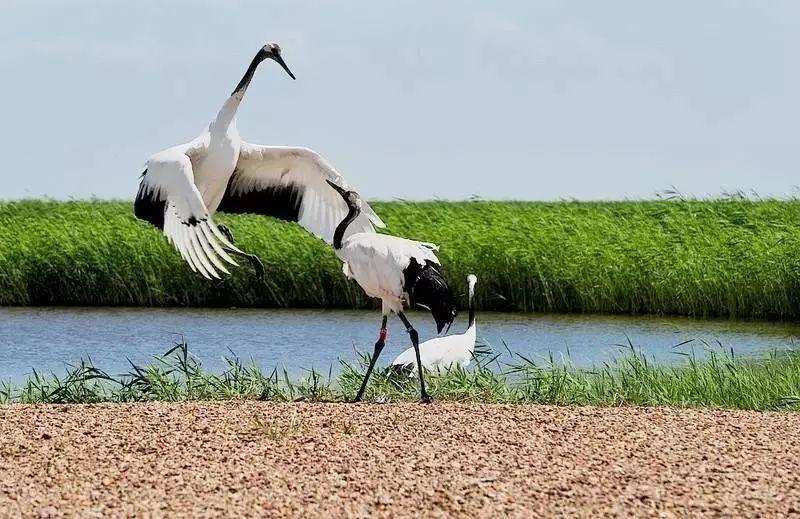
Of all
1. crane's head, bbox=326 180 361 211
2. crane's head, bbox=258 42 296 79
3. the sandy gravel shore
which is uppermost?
crane's head, bbox=258 42 296 79

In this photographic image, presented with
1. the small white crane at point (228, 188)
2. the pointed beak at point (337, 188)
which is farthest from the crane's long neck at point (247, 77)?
the pointed beak at point (337, 188)

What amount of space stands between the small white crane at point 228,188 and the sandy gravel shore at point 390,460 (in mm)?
945

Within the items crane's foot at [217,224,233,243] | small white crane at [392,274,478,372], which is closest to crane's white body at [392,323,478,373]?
small white crane at [392,274,478,372]

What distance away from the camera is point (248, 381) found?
26.3 ft

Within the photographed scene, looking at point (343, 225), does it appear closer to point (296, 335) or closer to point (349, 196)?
point (349, 196)

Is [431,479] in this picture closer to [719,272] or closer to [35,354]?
[35,354]

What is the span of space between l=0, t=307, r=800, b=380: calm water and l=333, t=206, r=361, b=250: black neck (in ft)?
9.02

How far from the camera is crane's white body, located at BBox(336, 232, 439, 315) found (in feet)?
24.9

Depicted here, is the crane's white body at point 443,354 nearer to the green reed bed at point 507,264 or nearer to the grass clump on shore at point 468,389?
the grass clump on shore at point 468,389

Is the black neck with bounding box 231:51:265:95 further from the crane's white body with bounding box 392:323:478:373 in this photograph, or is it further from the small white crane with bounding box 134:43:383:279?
the crane's white body with bounding box 392:323:478:373

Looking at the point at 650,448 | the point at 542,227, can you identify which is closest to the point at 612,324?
the point at 542,227

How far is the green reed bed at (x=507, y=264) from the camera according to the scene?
1655cm

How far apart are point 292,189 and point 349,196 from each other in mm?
577

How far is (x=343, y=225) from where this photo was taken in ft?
26.5
